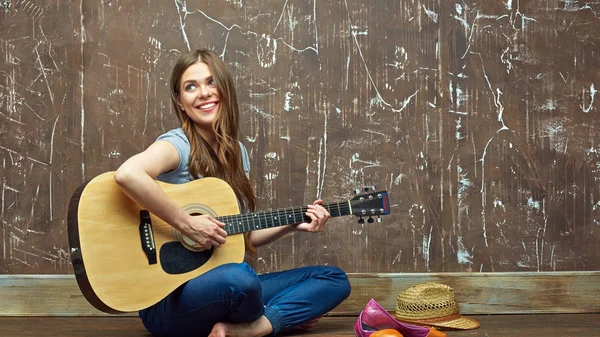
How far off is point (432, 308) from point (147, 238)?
3.44 ft

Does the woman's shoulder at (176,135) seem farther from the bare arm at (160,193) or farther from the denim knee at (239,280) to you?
the denim knee at (239,280)

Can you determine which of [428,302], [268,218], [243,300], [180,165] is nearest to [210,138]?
[180,165]

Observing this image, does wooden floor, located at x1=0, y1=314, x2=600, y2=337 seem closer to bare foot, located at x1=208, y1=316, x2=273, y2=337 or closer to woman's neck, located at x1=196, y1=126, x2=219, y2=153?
bare foot, located at x1=208, y1=316, x2=273, y2=337

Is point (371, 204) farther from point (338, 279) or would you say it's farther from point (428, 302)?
point (428, 302)

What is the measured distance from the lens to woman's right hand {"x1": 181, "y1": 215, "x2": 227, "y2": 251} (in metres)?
2.30

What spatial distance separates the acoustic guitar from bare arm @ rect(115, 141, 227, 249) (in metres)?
0.05

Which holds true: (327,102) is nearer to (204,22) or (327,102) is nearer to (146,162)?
(204,22)

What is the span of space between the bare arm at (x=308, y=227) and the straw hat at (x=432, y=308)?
0.50 m

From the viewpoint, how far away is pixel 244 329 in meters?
2.38

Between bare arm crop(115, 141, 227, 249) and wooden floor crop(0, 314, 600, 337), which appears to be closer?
bare arm crop(115, 141, 227, 249)

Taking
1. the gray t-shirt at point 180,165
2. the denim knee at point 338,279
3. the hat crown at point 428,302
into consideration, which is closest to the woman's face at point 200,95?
the gray t-shirt at point 180,165

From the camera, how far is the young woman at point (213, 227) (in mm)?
2283

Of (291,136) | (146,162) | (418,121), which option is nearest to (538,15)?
(418,121)

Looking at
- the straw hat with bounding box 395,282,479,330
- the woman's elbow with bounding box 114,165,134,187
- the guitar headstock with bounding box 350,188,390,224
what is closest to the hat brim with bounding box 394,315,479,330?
the straw hat with bounding box 395,282,479,330
